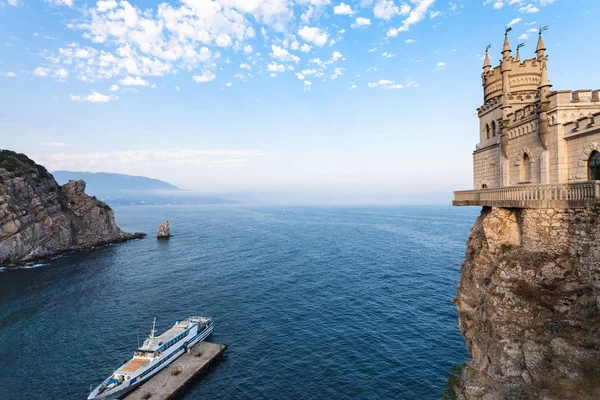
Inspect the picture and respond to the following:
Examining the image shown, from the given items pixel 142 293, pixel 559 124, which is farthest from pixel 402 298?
pixel 142 293

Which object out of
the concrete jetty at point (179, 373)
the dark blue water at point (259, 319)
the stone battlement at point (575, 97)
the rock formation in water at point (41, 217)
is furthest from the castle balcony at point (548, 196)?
the rock formation in water at point (41, 217)

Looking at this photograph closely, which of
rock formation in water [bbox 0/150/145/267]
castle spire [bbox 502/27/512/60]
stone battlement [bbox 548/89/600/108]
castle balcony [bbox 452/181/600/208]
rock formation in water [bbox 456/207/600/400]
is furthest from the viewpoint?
rock formation in water [bbox 0/150/145/267]

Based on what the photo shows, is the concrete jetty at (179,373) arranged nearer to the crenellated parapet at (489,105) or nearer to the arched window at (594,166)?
the arched window at (594,166)

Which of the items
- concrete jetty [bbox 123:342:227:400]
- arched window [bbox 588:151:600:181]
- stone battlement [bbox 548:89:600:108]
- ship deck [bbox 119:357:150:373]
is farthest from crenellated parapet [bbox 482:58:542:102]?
ship deck [bbox 119:357:150:373]

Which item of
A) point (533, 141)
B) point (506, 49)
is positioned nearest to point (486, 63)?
point (506, 49)

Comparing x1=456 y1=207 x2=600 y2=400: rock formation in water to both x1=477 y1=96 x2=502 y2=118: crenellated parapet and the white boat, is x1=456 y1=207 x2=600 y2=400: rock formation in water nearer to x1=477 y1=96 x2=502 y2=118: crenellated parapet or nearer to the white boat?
x1=477 y1=96 x2=502 y2=118: crenellated parapet

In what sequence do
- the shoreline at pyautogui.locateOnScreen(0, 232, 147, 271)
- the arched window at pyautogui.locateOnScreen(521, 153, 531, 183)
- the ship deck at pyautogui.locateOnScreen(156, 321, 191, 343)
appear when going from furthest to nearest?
the shoreline at pyautogui.locateOnScreen(0, 232, 147, 271)
the ship deck at pyautogui.locateOnScreen(156, 321, 191, 343)
the arched window at pyautogui.locateOnScreen(521, 153, 531, 183)

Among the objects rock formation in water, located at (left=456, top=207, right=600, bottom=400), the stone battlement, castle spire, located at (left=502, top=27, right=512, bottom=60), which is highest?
castle spire, located at (left=502, top=27, right=512, bottom=60)

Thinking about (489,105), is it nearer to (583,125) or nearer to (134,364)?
(583,125)

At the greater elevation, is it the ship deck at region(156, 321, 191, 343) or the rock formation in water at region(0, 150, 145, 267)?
the rock formation in water at region(0, 150, 145, 267)
